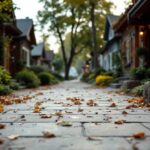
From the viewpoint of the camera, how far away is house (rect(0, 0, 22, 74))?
609 inches

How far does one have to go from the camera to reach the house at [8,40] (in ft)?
50.8

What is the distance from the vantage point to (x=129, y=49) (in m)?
23.2

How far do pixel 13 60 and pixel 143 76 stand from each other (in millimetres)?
13176

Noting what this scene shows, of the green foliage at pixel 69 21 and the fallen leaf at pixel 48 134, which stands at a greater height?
the green foliage at pixel 69 21

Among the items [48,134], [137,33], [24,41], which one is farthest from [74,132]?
[24,41]

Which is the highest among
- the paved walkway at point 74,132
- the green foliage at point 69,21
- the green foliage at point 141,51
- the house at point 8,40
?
the green foliage at point 69,21

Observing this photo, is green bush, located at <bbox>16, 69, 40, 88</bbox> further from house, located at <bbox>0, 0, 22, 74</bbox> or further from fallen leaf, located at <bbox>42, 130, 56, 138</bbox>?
fallen leaf, located at <bbox>42, 130, 56, 138</bbox>

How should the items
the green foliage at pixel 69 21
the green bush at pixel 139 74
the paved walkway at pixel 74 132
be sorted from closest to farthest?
the paved walkway at pixel 74 132, the green bush at pixel 139 74, the green foliage at pixel 69 21

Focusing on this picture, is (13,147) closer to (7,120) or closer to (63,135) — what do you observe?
(63,135)

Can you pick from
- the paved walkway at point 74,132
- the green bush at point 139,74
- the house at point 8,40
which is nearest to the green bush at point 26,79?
the house at point 8,40

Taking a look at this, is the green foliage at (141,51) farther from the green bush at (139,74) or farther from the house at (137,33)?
the green bush at (139,74)

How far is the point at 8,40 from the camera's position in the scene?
46.3 feet

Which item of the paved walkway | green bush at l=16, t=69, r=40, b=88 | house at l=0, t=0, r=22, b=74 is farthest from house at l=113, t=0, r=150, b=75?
the paved walkway

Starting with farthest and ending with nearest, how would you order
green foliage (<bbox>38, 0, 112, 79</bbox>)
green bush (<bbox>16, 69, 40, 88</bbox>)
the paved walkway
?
green foliage (<bbox>38, 0, 112, 79</bbox>) < green bush (<bbox>16, 69, 40, 88</bbox>) < the paved walkway
